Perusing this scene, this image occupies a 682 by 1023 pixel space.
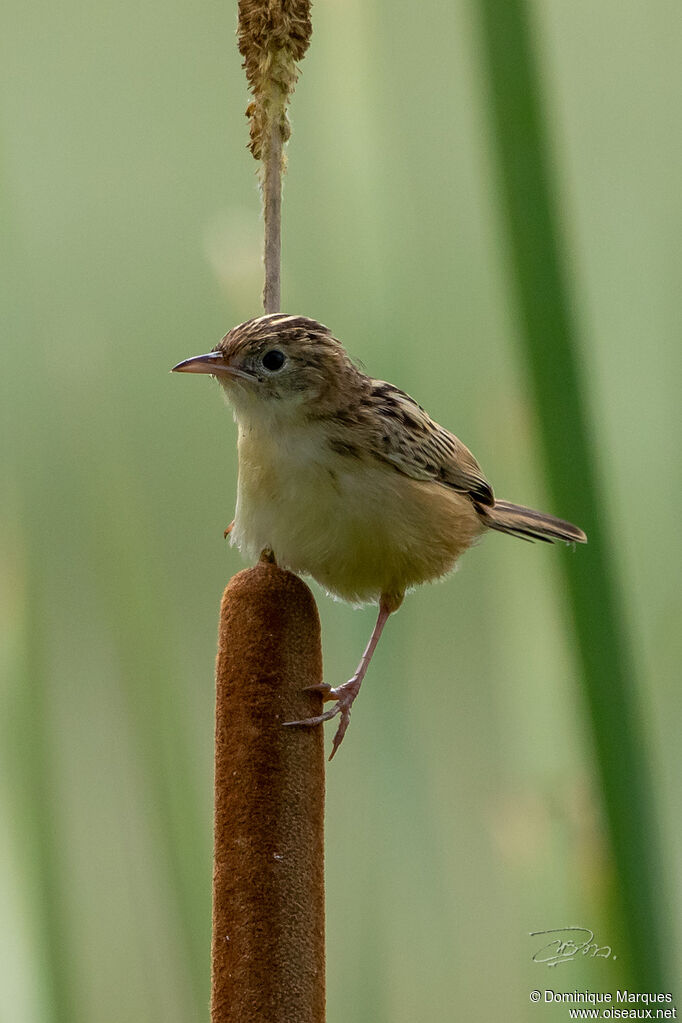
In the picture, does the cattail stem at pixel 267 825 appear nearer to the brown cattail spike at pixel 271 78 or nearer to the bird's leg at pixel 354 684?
the bird's leg at pixel 354 684

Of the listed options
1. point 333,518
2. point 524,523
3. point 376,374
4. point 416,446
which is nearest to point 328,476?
point 333,518

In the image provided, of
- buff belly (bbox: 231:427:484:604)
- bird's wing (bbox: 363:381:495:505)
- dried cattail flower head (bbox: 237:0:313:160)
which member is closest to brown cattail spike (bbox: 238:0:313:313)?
dried cattail flower head (bbox: 237:0:313:160)

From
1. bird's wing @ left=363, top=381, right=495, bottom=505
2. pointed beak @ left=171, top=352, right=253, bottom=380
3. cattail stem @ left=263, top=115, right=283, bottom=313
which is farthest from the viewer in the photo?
bird's wing @ left=363, top=381, right=495, bottom=505

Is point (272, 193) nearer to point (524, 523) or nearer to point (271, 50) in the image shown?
point (271, 50)

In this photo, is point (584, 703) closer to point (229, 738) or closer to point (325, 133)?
point (229, 738)

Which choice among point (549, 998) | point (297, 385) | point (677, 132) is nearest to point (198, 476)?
point (677, 132)

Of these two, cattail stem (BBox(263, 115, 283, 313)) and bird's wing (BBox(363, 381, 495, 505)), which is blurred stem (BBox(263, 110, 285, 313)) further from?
bird's wing (BBox(363, 381, 495, 505))
